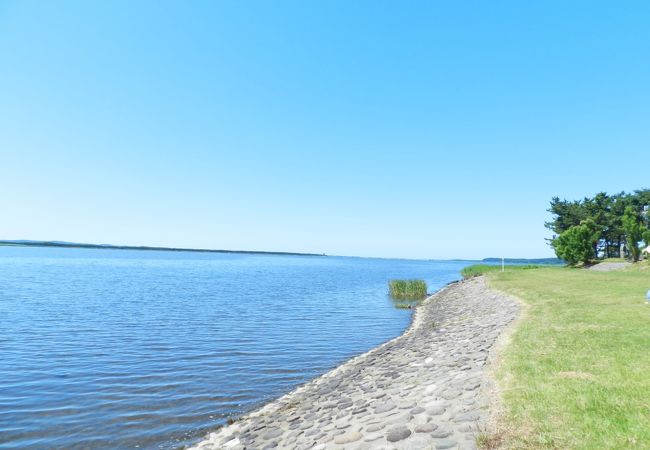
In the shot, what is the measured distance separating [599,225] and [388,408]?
9512 cm

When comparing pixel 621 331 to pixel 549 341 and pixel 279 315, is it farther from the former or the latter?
pixel 279 315

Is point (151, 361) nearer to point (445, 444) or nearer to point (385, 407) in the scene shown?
point (385, 407)

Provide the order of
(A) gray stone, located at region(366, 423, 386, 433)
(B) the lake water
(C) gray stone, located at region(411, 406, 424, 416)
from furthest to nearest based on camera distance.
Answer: (B) the lake water < (C) gray stone, located at region(411, 406, 424, 416) < (A) gray stone, located at region(366, 423, 386, 433)

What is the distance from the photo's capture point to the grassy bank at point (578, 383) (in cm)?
621

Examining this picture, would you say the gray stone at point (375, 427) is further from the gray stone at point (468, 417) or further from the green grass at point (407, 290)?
the green grass at point (407, 290)

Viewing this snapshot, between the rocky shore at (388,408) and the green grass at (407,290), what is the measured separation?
3189cm

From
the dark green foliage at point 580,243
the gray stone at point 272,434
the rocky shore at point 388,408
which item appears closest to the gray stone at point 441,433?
the rocky shore at point 388,408

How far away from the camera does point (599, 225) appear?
86.6 m

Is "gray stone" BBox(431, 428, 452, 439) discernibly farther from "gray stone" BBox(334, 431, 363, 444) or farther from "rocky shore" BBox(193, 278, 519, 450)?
"gray stone" BBox(334, 431, 363, 444)

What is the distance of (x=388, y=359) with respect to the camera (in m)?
16.4

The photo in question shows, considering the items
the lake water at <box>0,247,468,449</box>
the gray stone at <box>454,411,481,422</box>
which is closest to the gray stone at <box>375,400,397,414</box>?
the gray stone at <box>454,411,481,422</box>

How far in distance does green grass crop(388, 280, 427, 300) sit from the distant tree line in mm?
42250

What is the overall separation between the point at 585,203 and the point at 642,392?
101017 mm

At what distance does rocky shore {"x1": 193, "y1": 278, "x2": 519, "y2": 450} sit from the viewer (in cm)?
744
